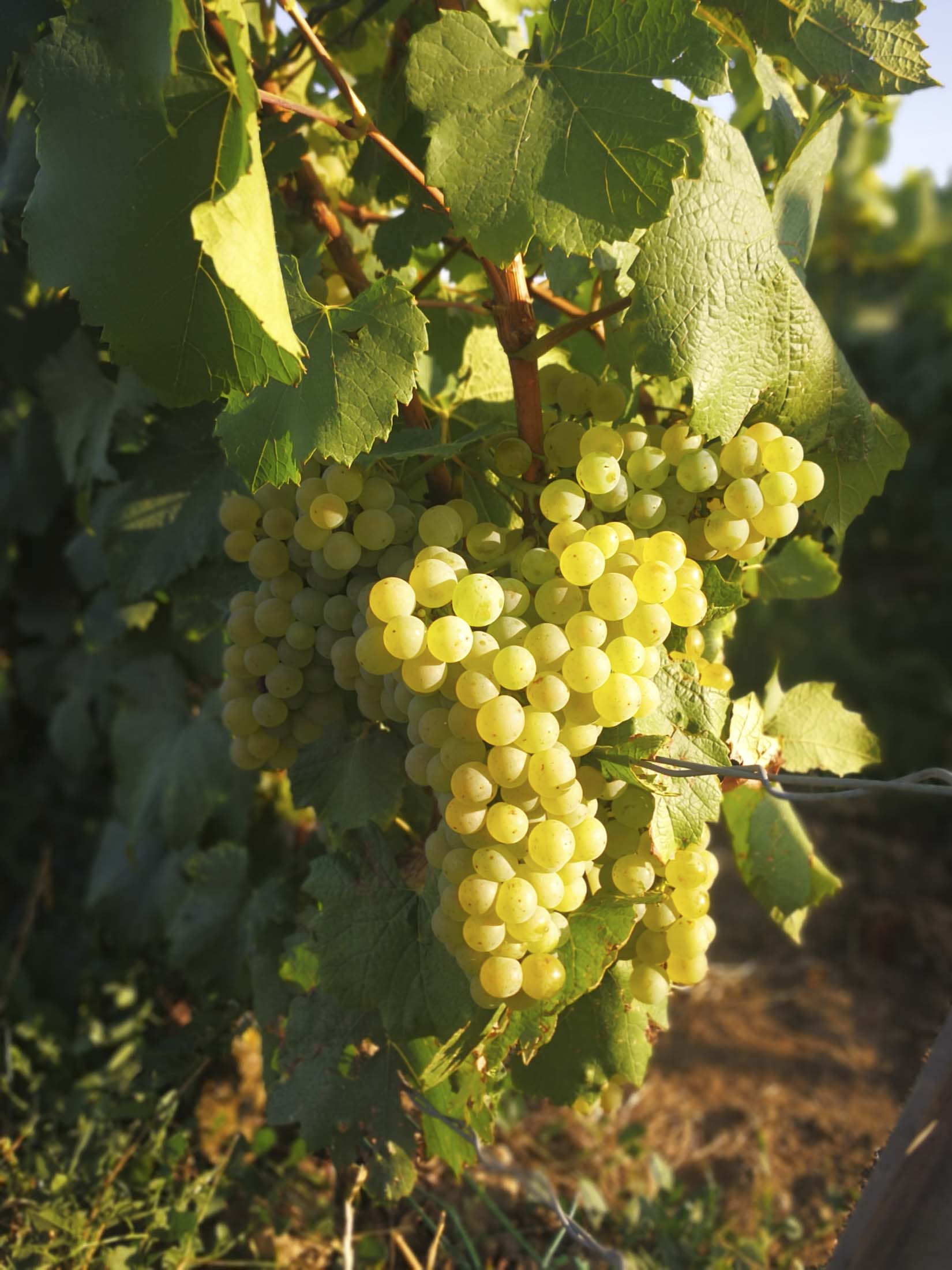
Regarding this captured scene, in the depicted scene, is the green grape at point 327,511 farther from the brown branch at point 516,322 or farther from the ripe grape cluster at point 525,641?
the brown branch at point 516,322

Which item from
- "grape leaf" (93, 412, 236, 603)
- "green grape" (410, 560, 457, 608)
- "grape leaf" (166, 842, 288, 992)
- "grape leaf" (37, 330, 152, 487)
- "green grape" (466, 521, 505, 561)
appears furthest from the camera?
"grape leaf" (166, 842, 288, 992)

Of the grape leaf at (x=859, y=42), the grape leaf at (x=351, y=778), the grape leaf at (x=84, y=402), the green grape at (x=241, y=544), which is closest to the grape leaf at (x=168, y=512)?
the grape leaf at (x=84, y=402)

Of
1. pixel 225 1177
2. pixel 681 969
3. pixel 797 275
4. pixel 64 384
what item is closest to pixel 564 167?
pixel 797 275

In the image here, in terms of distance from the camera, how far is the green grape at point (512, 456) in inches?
41.3

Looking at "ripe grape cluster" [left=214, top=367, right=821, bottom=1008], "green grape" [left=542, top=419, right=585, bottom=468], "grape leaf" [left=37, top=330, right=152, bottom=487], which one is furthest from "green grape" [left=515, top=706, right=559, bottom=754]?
"grape leaf" [left=37, top=330, right=152, bottom=487]

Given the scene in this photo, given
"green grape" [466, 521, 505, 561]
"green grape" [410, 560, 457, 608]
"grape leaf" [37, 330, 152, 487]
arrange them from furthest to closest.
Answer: "grape leaf" [37, 330, 152, 487] → "green grape" [466, 521, 505, 561] → "green grape" [410, 560, 457, 608]

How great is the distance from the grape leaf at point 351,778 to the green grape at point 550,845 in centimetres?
26

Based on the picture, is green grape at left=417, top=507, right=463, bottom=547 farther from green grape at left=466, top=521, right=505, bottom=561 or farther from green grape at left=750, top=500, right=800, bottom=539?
green grape at left=750, top=500, right=800, bottom=539

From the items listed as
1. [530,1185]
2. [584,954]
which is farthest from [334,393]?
[530,1185]

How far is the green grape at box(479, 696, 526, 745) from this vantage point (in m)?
0.87

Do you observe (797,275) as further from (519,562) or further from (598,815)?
(598,815)

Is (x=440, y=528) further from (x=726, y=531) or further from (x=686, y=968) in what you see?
(x=686, y=968)

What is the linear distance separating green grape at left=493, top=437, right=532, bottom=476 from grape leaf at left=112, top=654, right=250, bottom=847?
1.21 m

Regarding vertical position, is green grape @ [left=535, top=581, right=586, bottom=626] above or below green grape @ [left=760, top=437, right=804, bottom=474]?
below
